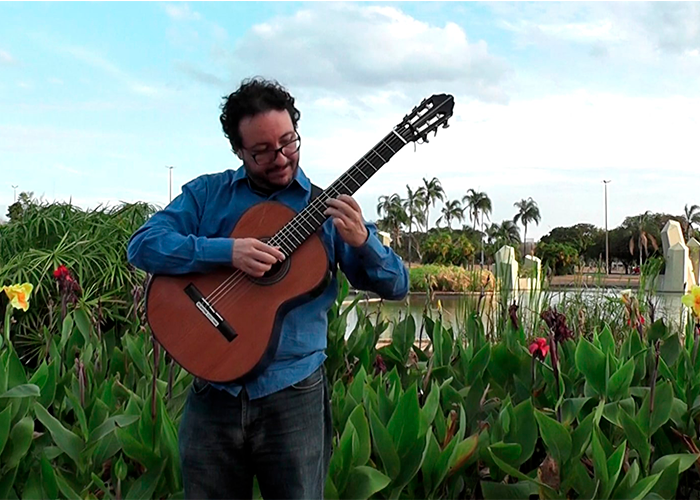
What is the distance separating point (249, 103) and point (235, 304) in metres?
0.45

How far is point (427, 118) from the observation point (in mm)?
1750

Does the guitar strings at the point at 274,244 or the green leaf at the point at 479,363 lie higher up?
the guitar strings at the point at 274,244

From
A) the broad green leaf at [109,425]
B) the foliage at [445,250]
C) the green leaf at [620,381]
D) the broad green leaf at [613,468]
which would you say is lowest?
the broad green leaf at [613,468]

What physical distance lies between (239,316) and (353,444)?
0.54m

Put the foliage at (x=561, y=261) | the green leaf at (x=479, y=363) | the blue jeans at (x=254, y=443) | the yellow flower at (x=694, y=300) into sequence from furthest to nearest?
the foliage at (x=561, y=261) < the yellow flower at (x=694, y=300) < the green leaf at (x=479, y=363) < the blue jeans at (x=254, y=443)

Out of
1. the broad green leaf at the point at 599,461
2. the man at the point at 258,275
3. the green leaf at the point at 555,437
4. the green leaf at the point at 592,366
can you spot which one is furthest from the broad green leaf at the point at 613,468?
the man at the point at 258,275

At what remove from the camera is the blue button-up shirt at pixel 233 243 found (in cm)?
150

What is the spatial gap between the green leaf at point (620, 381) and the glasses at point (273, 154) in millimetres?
1326

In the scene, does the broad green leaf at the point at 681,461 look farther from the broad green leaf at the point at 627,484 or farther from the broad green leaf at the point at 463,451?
the broad green leaf at the point at 463,451

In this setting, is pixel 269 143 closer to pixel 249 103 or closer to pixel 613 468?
pixel 249 103

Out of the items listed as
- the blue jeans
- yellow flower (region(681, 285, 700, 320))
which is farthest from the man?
yellow flower (region(681, 285, 700, 320))

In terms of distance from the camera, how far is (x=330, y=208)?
1.49 metres

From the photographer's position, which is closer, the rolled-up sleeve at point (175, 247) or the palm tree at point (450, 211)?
the rolled-up sleeve at point (175, 247)

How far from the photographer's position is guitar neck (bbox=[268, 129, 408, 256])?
1.56 metres
